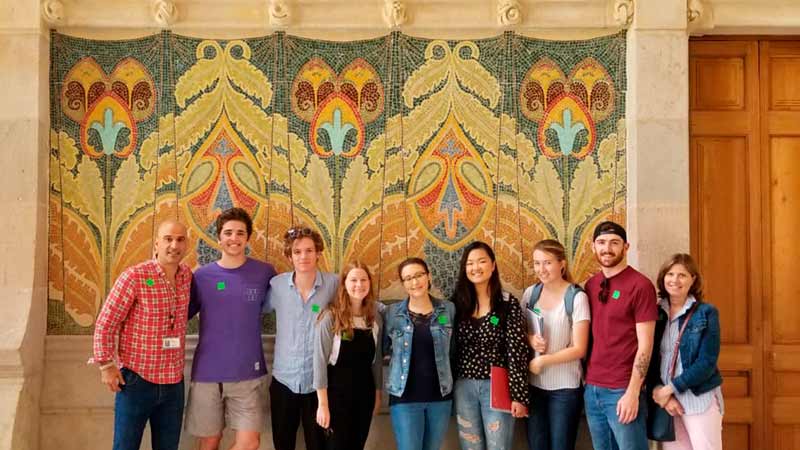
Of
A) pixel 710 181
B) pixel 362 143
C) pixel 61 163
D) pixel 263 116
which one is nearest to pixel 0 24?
pixel 61 163

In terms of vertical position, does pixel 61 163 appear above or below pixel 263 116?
below

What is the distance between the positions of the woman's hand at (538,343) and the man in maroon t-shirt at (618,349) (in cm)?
25

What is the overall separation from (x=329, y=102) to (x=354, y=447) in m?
2.00

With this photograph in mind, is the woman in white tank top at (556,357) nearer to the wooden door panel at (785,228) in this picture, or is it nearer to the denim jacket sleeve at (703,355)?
the denim jacket sleeve at (703,355)

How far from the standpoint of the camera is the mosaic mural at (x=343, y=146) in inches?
161

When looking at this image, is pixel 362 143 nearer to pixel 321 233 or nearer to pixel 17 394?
pixel 321 233

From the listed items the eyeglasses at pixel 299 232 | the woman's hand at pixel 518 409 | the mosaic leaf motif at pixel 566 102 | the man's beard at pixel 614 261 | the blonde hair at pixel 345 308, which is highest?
the mosaic leaf motif at pixel 566 102

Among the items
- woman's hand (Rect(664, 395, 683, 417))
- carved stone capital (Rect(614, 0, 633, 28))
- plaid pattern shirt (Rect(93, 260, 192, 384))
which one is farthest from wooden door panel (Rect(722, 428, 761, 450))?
plaid pattern shirt (Rect(93, 260, 192, 384))

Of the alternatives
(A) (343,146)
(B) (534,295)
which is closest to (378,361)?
(B) (534,295)

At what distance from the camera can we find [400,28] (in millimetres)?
4129

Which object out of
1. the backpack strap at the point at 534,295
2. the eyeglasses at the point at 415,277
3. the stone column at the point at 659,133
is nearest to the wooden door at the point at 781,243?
the stone column at the point at 659,133

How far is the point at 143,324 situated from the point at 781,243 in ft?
12.3

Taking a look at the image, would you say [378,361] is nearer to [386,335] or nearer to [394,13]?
[386,335]

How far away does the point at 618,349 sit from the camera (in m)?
3.45
